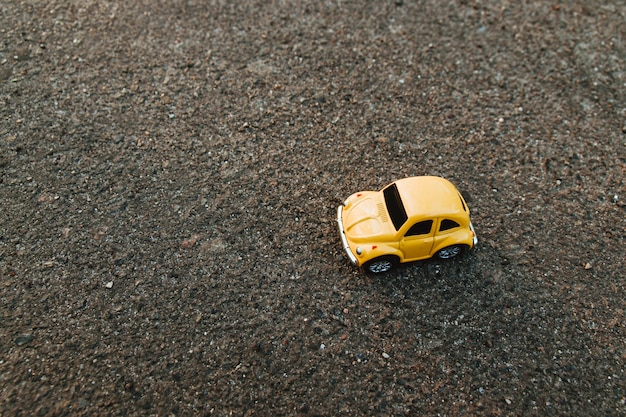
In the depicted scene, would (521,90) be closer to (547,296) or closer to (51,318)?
(547,296)

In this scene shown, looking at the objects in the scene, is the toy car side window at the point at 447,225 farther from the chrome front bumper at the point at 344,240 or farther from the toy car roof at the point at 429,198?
the chrome front bumper at the point at 344,240

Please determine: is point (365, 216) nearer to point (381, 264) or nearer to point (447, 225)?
point (381, 264)

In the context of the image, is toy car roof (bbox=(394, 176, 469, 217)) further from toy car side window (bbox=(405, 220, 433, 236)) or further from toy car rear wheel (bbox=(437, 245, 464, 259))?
toy car rear wheel (bbox=(437, 245, 464, 259))

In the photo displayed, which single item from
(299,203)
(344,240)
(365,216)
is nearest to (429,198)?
(365,216)

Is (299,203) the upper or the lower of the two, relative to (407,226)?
lower

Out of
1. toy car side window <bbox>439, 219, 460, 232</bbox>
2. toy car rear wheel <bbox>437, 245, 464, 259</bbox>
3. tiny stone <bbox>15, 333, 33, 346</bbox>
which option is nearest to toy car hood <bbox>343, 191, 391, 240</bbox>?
toy car side window <bbox>439, 219, 460, 232</bbox>

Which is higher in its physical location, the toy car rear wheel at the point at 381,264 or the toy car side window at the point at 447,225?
the toy car side window at the point at 447,225

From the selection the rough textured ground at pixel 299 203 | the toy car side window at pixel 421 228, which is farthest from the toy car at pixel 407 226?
the rough textured ground at pixel 299 203

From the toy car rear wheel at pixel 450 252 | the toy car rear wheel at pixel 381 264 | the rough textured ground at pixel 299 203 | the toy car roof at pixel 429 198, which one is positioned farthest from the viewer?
the toy car rear wheel at pixel 450 252
